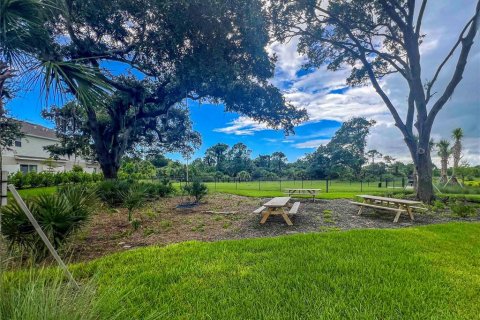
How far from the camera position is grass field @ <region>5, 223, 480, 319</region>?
2.17 metres

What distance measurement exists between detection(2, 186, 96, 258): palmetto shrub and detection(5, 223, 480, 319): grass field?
104 centimetres

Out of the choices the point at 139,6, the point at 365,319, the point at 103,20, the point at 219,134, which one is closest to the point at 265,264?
the point at 365,319

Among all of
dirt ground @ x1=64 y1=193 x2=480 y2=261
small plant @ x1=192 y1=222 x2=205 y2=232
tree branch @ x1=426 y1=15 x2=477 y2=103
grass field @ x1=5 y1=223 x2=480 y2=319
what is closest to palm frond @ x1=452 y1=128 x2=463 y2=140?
Result: tree branch @ x1=426 y1=15 x2=477 y2=103

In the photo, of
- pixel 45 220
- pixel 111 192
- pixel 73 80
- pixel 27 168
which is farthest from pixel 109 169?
pixel 27 168

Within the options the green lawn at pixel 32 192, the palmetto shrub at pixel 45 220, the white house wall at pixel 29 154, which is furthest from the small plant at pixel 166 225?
the white house wall at pixel 29 154

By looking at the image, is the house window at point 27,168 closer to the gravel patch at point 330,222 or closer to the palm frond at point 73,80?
the gravel patch at point 330,222

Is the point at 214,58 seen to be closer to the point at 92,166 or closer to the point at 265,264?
the point at 265,264

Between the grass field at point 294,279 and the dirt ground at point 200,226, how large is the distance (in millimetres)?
861

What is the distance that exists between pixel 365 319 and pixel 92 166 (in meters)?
47.8

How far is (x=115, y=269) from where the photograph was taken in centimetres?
318

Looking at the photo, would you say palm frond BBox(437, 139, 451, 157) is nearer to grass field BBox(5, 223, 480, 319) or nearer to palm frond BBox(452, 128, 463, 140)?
palm frond BBox(452, 128, 463, 140)

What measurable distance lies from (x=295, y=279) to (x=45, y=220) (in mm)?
4256

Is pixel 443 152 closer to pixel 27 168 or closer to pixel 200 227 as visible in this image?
pixel 200 227

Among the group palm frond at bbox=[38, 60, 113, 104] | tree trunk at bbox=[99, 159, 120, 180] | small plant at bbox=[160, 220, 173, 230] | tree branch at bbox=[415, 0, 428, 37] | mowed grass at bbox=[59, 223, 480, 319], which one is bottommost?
small plant at bbox=[160, 220, 173, 230]
